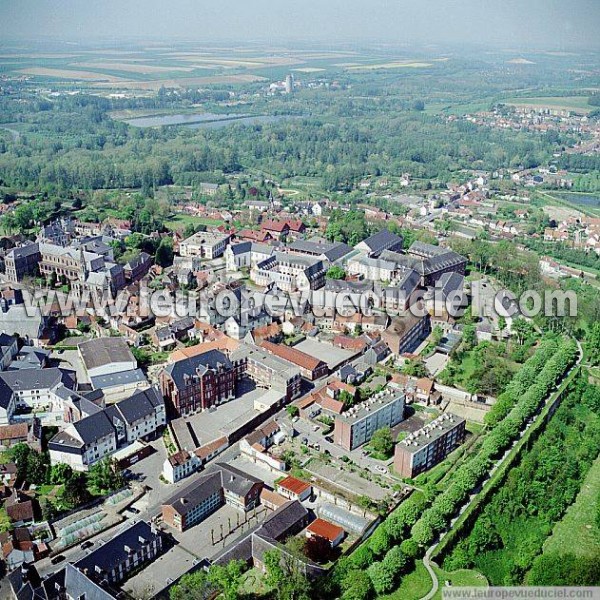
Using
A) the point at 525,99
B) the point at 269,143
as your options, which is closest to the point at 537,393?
the point at 269,143

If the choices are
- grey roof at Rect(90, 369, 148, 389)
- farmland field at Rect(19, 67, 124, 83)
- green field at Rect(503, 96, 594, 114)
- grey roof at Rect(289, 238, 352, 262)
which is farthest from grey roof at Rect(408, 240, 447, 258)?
farmland field at Rect(19, 67, 124, 83)

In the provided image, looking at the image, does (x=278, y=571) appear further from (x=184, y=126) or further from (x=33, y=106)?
(x=33, y=106)

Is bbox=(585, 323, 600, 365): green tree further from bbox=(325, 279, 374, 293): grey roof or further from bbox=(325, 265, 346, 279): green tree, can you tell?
bbox=(325, 265, 346, 279): green tree

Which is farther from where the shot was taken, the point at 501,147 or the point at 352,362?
the point at 501,147

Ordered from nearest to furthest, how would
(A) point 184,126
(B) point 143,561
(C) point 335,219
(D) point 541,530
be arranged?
(B) point 143,561 < (D) point 541,530 < (C) point 335,219 < (A) point 184,126

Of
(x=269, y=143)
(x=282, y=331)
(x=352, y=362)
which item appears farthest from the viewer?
(x=269, y=143)

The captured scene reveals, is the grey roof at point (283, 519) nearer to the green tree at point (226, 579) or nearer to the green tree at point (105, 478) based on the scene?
the green tree at point (226, 579)

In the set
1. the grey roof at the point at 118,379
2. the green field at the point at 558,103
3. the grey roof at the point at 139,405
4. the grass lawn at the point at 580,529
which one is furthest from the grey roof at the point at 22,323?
the green field at the point at 558,103

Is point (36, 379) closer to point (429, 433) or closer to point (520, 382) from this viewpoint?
point (429, 433)

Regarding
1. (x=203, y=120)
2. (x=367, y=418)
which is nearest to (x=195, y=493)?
(x=367, y=418)
